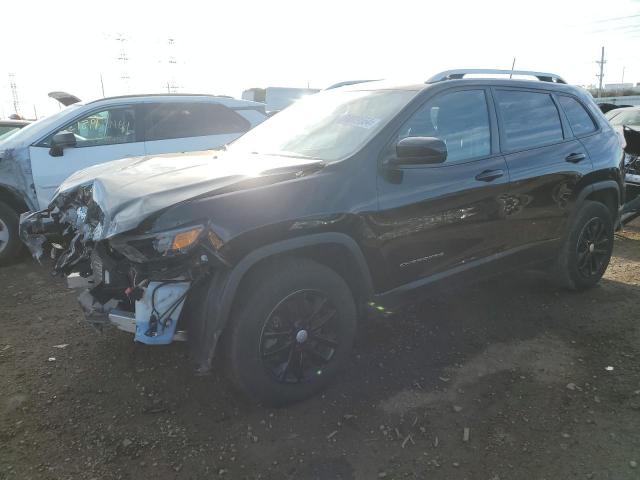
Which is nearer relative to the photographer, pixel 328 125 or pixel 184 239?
pixel 184 239

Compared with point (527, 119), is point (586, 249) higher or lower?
lower

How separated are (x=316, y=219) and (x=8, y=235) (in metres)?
4.31

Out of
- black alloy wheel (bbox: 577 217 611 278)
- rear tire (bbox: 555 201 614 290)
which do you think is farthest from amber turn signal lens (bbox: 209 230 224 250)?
black alloy wheel (bbox: 577 217 611 278)

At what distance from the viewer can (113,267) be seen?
2.54 m

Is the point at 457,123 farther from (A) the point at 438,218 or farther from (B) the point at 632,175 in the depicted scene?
(B) the point at 632,175

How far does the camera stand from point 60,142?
545 cm

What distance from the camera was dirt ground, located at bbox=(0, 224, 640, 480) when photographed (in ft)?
7.91

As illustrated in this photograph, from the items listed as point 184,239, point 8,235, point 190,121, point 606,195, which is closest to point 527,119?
point 606,195

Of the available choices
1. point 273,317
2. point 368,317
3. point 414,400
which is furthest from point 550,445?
point 273,317

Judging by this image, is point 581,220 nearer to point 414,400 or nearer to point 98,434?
point 414,400

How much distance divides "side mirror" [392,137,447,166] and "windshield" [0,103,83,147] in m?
4.54

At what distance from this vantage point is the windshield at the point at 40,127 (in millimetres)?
5551

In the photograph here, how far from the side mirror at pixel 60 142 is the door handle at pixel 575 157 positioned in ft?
16.6

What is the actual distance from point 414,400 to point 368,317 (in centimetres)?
56
